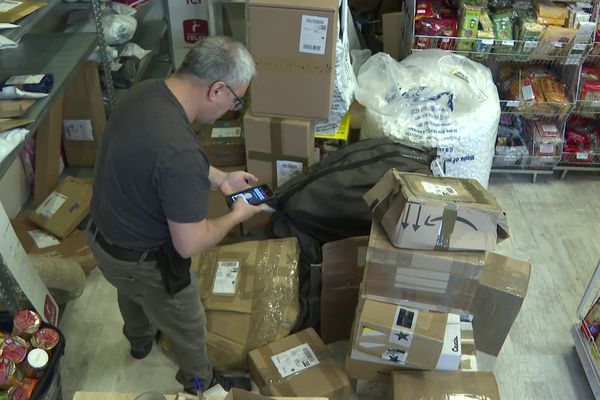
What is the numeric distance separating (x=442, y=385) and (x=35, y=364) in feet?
3.99

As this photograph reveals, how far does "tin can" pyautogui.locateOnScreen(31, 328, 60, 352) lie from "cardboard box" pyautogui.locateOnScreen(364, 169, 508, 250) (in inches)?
39.9

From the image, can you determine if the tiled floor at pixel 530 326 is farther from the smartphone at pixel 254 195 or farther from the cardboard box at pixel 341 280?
the smartphone at pixel 254 195

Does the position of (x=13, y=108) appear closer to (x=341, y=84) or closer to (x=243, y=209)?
(x=243, y=209)

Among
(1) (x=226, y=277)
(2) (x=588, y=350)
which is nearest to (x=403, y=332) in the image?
(1) (x=226, y=277)

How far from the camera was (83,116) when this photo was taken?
2871mm

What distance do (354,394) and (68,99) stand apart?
205cm

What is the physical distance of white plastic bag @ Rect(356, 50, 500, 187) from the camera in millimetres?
2354

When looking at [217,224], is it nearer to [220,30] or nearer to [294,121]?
[294,121]

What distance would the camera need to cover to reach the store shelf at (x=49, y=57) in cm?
216

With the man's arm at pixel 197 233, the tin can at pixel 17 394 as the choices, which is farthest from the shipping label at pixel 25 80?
the tin can at pixel 17 394

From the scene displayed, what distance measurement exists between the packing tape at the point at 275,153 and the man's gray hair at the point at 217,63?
827 mm

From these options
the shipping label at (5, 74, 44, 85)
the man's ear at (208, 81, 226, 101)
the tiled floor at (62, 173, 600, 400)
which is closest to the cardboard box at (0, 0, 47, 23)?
the shipping label at (5, 74, 44, 85)

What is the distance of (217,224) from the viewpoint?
154 cm

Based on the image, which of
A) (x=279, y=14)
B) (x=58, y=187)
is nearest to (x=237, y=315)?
(x=279, y=14)
